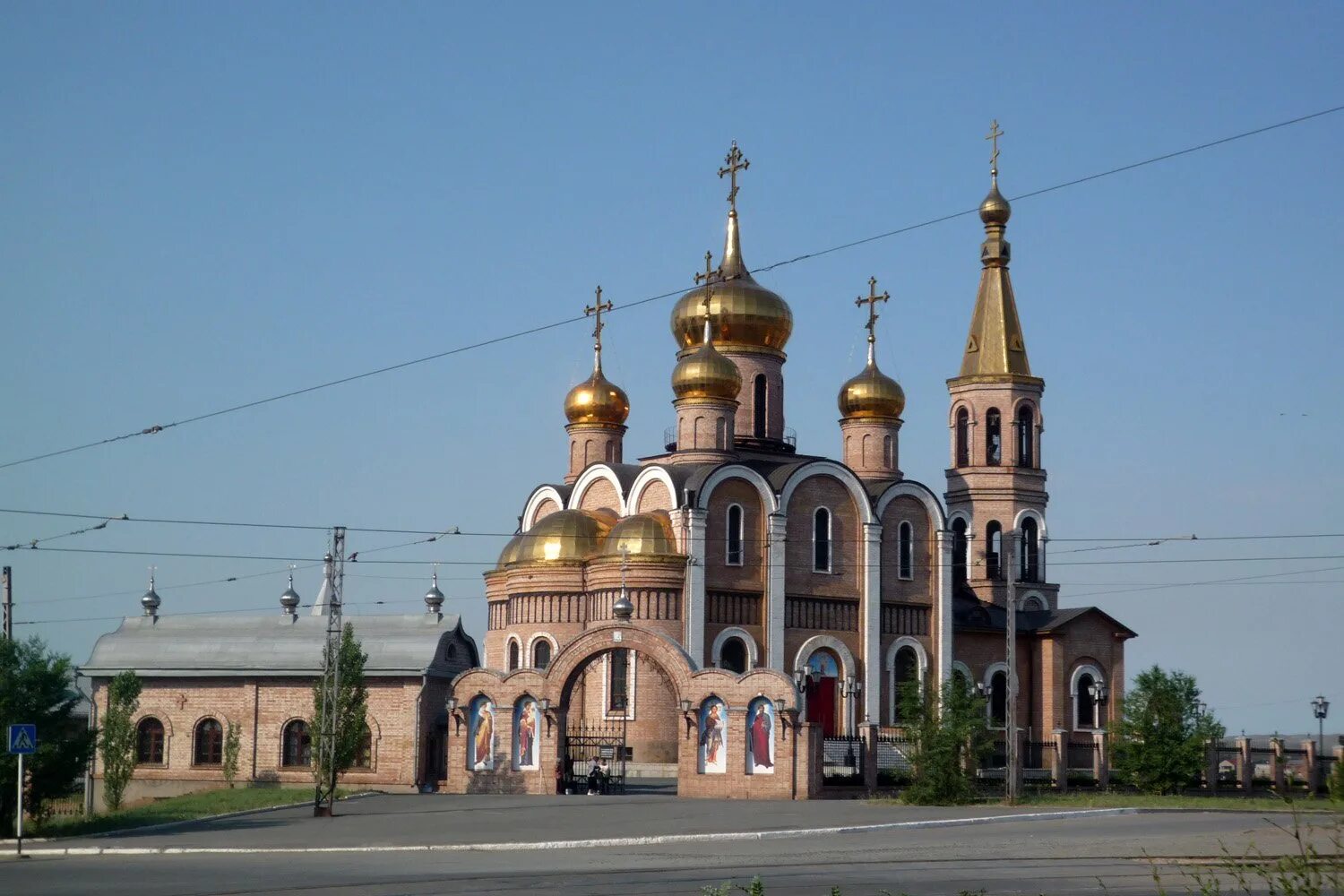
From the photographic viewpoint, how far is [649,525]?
42.1 metres

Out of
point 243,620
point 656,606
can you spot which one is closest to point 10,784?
point 243,620

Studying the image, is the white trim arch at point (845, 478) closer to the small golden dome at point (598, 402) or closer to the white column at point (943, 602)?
the white column at point (943, 602)

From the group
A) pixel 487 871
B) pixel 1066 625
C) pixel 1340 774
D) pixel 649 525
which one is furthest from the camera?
pixel 1066 625

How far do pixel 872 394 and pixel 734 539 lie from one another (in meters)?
9.13

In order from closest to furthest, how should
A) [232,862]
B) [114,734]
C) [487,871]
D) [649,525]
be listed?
[487,871], [232,862], [114,734], [649,525]

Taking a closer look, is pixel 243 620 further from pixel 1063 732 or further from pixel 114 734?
pixel 1063 732

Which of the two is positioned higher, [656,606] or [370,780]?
[656,606]

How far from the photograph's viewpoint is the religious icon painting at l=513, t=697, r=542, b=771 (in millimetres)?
34844

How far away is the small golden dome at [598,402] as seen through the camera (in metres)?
49.0

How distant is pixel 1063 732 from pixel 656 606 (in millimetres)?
10239

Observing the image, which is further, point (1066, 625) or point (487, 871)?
point (1066, 625)

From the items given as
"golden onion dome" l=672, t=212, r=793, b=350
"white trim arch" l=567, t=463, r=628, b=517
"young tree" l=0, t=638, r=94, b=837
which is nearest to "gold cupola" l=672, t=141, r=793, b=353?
"golden onion dome" l=672, t=212, r=793, b=350

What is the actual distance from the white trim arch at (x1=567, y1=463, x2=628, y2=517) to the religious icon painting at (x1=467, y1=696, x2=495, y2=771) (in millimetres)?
10350

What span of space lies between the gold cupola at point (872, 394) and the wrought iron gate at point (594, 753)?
13401mm
